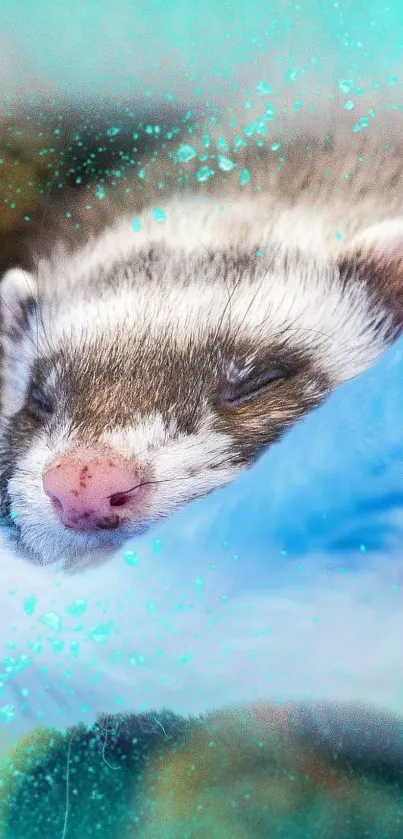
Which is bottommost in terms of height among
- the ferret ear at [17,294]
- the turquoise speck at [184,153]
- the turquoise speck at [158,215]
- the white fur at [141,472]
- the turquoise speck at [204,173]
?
the white fur at [141,472]

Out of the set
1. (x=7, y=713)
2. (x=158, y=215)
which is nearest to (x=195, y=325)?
(x=158, y=215)

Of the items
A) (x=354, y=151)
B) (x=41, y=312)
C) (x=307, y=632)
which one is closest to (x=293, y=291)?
(x=354, y=151)

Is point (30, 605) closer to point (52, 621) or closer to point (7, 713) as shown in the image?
point (52, 621)

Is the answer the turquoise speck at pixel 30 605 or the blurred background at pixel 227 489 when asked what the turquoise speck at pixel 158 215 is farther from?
the turquoise speck at pixel 30 605

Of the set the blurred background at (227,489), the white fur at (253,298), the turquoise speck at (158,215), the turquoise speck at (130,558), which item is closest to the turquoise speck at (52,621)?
the blurred background at (227,489)

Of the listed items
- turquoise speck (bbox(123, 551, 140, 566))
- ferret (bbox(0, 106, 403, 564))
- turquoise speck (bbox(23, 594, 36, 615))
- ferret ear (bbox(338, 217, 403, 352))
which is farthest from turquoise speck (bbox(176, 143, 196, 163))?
turquoise speck (bbox(23, 594, 36, 615))

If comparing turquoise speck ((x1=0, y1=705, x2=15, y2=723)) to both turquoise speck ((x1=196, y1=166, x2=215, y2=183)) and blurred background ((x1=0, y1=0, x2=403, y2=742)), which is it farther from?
turquoise speck ((x1=196, y1=166, x2=215, y2=183))
